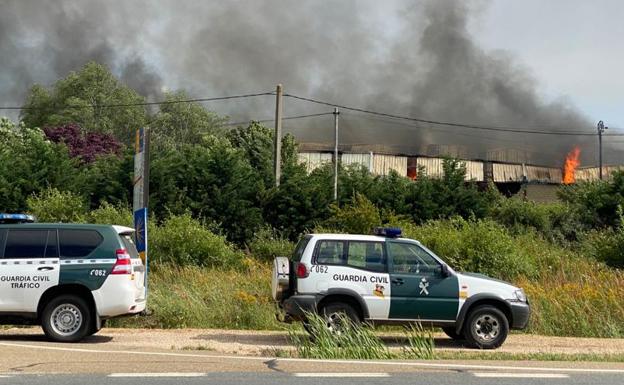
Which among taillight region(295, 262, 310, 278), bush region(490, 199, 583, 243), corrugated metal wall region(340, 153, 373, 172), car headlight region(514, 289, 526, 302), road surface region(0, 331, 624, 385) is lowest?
road surface region(0, 331, 624, 385)

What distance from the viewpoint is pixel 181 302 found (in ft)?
49.8

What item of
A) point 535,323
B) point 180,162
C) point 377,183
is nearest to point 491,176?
point 377,183

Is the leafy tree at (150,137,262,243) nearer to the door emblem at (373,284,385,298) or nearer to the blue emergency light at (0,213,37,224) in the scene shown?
the blue emergency light at (0,213,37,224)

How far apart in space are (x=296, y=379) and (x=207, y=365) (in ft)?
5.31

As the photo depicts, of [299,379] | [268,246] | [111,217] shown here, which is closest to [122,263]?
[299,379]

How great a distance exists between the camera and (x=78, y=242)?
1218 centimetres

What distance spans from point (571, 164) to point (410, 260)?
53628 mm

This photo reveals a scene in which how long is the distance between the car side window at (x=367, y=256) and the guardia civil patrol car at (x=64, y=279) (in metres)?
3.43

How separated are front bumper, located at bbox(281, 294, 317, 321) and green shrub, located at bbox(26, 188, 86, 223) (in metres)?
16.3

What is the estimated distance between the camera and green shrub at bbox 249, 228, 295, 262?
29172mm

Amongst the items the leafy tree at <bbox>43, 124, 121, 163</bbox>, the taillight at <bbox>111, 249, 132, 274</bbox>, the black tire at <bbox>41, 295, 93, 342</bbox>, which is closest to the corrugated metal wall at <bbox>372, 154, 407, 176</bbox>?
the leafy tree at <bbox>43, 124, 121, 163</bbox>

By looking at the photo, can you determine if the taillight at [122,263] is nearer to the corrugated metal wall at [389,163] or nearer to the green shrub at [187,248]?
the green shrub at [187,248]

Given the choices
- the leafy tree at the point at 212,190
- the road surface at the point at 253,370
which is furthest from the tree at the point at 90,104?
the road surface at the point at 253,370

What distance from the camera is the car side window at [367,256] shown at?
12.2 meters
